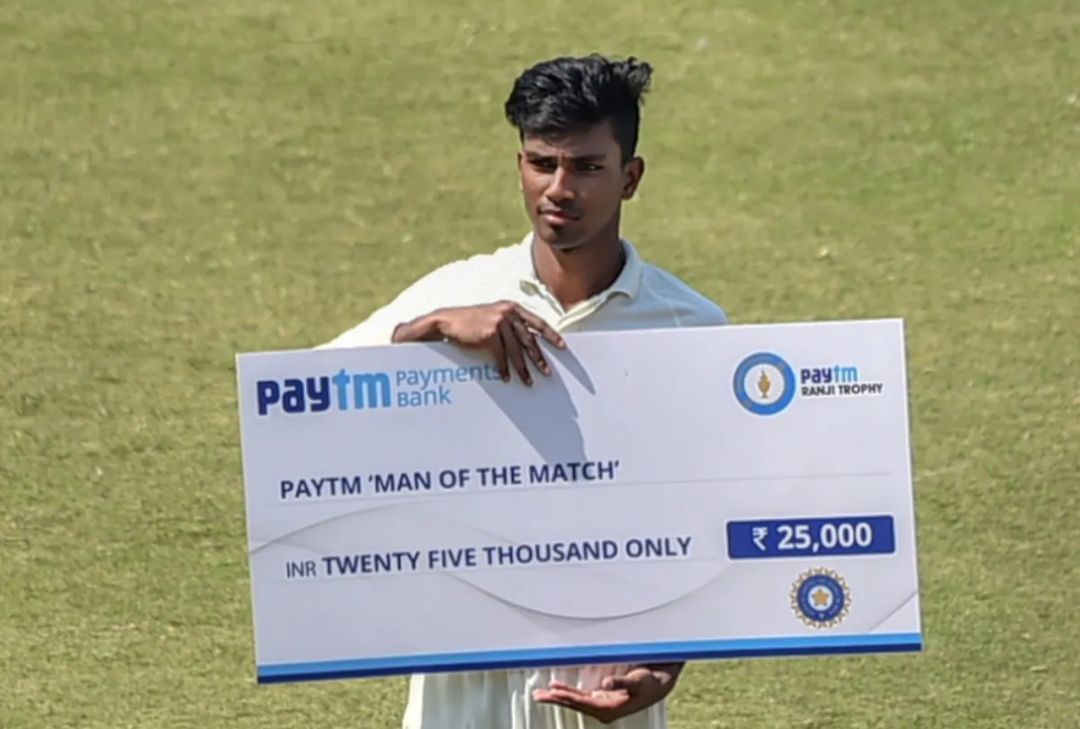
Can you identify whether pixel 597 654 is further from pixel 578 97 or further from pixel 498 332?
pixel 578 97

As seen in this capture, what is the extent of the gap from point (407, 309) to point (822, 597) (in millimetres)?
804

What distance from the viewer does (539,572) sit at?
323 cm

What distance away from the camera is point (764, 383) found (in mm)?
3191

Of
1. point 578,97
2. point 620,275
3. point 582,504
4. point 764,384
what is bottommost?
point 582,504

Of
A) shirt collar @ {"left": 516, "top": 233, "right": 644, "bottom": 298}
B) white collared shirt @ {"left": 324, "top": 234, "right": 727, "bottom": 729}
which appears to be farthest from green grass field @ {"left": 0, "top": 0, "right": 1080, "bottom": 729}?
shirt collar @ {"left": 516, "top": 233, "right": 644, "bottom": 298}

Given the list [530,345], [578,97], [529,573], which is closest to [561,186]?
[578,97]

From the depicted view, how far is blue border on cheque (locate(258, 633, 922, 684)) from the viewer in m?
3.23

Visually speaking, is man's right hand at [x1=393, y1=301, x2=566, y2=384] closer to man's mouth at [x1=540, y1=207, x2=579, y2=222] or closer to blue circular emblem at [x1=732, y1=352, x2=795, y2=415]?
man's mouth at [x1=540, y1=207, x2=579, y2=222]

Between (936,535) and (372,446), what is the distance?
3058 millimetres

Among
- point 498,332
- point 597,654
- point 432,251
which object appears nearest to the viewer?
point 498,332

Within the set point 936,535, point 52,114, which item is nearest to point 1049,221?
point 936,535

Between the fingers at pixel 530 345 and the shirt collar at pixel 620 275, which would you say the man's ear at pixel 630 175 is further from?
the fingers at pixel 530 345

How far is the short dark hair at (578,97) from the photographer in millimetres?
3213

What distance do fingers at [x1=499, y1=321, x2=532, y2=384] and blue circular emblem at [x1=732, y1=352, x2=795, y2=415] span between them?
0.32 m
